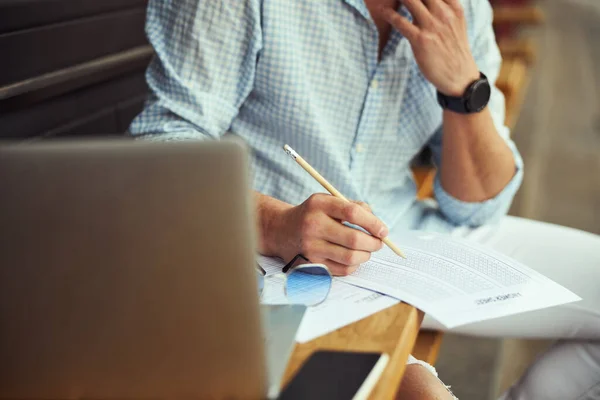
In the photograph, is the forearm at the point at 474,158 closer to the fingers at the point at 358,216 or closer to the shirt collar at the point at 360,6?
the shirt collar at the point at 360,6

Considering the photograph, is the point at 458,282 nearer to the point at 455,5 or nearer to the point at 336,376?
the point at 336,376

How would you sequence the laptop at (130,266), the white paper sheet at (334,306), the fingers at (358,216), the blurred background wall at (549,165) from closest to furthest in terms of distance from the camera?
the laptop at (130,266) < the white paper sheet at (334,306) < the fingers at (358,216) < the blurred background wall at (549,165)

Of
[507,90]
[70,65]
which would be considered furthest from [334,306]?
[507,90]

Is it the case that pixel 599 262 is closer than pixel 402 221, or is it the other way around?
pixel 599 262

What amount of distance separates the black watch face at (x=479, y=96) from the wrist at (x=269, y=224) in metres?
0.48

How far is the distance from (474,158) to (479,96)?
0.50ft

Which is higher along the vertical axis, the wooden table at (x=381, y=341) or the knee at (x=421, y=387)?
the wooden table at (x=381, y=341)

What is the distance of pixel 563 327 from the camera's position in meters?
1.29

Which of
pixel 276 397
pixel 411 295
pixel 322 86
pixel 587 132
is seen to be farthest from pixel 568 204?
pixel 276 397

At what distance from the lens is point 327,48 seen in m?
1.36

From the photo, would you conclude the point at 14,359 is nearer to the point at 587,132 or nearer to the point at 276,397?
the point at 276,397

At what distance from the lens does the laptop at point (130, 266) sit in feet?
1.79

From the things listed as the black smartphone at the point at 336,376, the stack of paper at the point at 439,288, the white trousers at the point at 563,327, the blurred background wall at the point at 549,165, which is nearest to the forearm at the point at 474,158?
the white trousers at the point at 563,327

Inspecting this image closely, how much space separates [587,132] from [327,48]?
503 centimetres
